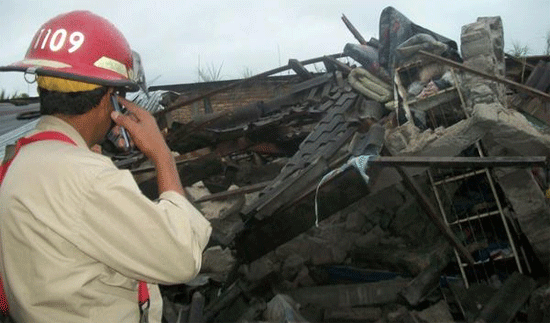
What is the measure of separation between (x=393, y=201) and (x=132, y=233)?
5186mm

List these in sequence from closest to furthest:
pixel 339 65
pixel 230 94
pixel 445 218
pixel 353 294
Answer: pixel 353 294
pixel 445 218
pixel 339 65
pixel 230 94

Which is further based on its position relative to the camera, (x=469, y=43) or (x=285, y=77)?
(x=285, y=77)

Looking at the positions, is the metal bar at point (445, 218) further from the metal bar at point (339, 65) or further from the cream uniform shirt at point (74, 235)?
the cream uniform shirt at point (74, 235)

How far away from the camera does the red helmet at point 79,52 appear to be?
1.52 metres

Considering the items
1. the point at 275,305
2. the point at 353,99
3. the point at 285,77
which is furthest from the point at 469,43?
the point at 285,77

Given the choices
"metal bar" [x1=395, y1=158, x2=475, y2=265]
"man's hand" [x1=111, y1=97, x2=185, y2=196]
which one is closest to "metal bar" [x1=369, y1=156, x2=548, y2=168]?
"metal bar" [x1=395, y1=158, x2=475, y2=265]

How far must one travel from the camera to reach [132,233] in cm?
125

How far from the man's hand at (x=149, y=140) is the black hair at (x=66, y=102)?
9 cm

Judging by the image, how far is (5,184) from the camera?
1.28 m

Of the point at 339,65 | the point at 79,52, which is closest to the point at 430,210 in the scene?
the point at 79,52

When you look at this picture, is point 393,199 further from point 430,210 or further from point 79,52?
point 79,52

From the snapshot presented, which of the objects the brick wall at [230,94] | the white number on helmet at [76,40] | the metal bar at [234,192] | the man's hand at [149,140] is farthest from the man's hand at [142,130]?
the brick wall at [230,94]

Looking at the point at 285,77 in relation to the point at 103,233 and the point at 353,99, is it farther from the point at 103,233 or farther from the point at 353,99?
the point at 103,233

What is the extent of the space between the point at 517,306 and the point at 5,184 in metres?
4.35
